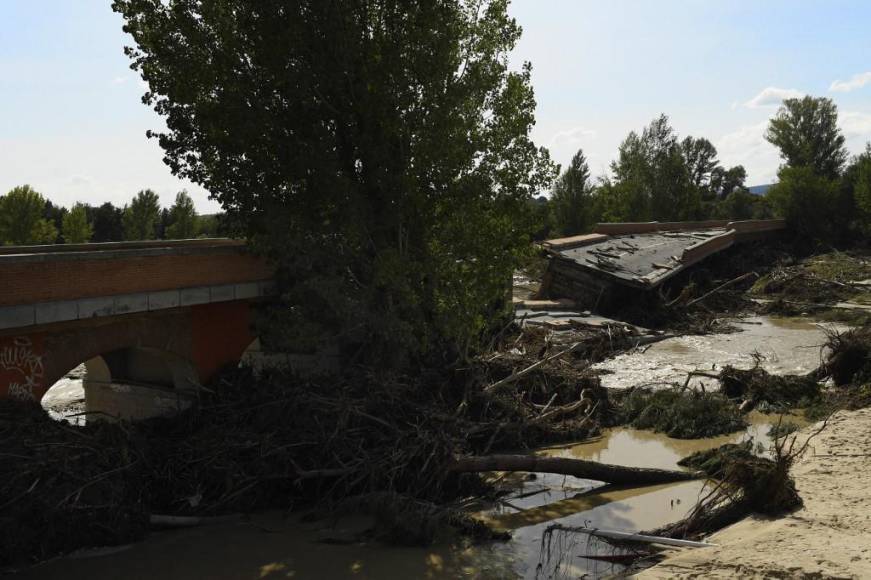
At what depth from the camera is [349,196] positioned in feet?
42.2

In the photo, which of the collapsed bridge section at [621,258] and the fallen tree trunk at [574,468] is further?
the collapsed bridge section at [621,258]

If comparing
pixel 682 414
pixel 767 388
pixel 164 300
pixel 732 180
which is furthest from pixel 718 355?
pixel 732 180

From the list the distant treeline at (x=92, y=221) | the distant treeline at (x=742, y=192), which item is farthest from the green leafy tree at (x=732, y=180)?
the distant treeline at (x=92, y=221)

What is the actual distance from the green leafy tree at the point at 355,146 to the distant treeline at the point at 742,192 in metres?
20.8

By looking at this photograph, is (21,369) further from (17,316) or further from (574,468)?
(574,468)

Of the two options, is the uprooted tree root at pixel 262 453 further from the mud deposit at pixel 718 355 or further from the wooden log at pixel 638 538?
the mud deposit at pixel 718 355

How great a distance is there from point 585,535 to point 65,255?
25.8 ft

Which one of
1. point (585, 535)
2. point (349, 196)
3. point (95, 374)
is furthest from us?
point (95, 374)

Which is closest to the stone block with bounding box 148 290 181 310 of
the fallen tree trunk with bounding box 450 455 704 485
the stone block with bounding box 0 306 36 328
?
the stone block with bounding box 0 306 36 328

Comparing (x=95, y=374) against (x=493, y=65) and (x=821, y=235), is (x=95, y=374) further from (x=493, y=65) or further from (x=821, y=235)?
(x=821, y=235)

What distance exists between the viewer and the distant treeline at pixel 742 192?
139 feet

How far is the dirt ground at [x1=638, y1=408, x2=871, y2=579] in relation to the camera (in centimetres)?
691

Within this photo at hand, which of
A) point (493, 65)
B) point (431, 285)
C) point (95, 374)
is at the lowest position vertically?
point (95, 374)

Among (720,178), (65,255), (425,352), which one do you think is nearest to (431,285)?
(425,352)
